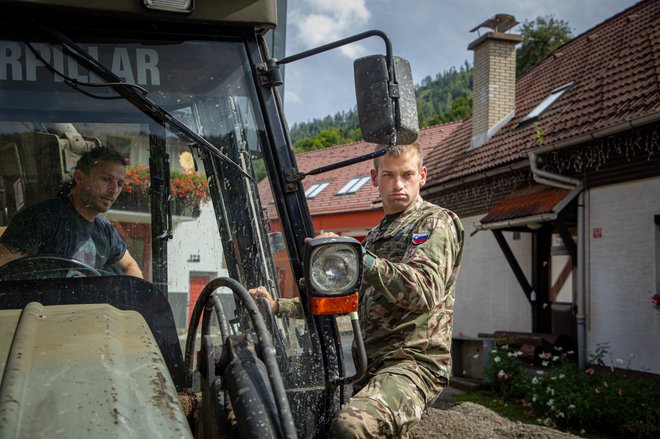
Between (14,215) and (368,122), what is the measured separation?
1.14 m

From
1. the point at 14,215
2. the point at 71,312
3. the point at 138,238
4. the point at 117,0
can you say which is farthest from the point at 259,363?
the point at 117,0

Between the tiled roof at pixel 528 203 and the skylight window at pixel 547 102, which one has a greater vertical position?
the skylight window at pixel 547 102

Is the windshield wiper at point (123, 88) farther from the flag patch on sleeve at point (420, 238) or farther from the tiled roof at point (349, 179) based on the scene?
the tiled roof at point (349, 179)

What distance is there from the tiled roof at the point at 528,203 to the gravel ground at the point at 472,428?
441cm

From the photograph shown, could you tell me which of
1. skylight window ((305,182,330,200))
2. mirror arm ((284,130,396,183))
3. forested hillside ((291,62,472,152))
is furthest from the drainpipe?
forested hillside ((291,62,472,152))

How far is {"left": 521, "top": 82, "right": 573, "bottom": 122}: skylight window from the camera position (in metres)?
13.1

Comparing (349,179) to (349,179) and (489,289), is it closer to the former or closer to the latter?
(349,179)

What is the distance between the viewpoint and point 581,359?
10.2m

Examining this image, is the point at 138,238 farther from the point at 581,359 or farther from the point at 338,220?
the point at 338,220

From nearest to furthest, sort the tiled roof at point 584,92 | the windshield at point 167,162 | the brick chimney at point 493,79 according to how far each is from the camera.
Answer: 1. the windshield at point 167,162
2. the tiled roof at point 584,92
3. the brick chimney at point 493,79

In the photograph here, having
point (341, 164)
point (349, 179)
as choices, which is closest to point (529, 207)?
point (341, 164)

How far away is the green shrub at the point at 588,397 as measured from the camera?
24.6 feet

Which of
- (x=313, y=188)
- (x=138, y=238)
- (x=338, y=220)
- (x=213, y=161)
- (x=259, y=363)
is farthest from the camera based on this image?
(x=313, y=188)

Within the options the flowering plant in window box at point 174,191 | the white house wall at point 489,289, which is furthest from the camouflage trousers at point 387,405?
the white house wall at point 489,289
